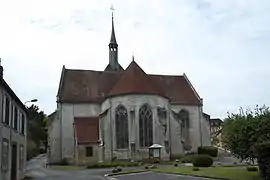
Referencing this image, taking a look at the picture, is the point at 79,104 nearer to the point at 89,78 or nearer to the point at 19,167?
the point at 89,78

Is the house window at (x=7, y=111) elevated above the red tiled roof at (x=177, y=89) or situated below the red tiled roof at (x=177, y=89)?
below

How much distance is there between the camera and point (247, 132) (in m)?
26.1

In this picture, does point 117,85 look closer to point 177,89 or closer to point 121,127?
point 121,127

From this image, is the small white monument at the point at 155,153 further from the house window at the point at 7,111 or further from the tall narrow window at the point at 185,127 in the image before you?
the house window at the point at 7,111

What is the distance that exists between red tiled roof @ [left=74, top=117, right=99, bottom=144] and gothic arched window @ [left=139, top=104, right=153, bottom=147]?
6.19m

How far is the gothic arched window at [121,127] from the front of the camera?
53.8 m

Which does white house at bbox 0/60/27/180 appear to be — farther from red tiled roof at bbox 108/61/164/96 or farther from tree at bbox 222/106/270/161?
red tiled roof at bbox 108/61/164/96

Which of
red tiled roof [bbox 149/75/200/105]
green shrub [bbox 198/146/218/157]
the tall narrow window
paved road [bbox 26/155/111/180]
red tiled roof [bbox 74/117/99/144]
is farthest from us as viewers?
red tiled roof [bbox 149/75/200/105]

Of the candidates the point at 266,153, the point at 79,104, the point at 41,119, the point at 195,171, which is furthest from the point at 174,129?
the point at 41,119

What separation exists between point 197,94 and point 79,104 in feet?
66.4

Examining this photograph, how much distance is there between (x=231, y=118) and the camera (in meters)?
Result: 28.5

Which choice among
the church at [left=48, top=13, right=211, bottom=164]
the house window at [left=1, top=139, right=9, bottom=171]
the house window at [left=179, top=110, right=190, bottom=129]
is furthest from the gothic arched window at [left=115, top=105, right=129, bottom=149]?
the house window at [left=1, top=139, right=9, bottom=171]

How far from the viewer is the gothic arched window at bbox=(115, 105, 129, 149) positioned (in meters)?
53.8

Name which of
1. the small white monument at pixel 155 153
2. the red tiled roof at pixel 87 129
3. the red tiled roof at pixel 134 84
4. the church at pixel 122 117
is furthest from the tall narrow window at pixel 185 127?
the small white monument at pixel 155 153
